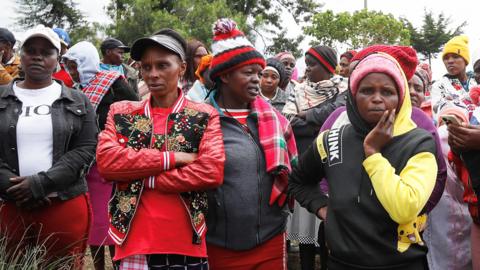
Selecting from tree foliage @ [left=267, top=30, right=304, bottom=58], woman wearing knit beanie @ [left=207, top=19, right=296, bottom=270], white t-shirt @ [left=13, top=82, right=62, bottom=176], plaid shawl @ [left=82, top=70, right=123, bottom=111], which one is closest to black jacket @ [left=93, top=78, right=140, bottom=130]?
plaid shawl @ [left=82, top=70, right=123, bottom=111]

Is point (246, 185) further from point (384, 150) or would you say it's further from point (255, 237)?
point (384, 150)

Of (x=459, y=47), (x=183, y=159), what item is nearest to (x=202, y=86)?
(x=183, y=159)

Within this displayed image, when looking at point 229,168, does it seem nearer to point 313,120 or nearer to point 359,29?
point 313,120

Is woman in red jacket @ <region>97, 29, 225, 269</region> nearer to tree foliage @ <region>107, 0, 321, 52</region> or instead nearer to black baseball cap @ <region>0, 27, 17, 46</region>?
black baseball cap @ <region>0, 27, 17, 46</region>

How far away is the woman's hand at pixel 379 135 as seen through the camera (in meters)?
2.61

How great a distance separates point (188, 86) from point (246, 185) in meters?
2.68

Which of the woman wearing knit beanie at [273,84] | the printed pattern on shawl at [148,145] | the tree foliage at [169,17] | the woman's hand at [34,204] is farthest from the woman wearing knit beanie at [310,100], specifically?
the tree foliage at [169,17]

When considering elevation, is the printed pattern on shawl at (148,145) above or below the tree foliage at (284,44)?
below

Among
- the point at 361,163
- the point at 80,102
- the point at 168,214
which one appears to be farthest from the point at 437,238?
the point at 80,102

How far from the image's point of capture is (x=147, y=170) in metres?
2.89

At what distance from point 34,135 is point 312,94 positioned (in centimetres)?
268

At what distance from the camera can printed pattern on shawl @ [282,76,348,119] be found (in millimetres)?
5211

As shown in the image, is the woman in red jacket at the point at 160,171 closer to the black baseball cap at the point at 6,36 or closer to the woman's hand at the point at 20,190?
the woman's hand at the point at 20,190

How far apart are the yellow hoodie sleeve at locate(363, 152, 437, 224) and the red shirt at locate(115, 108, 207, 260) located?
1.03 metres
